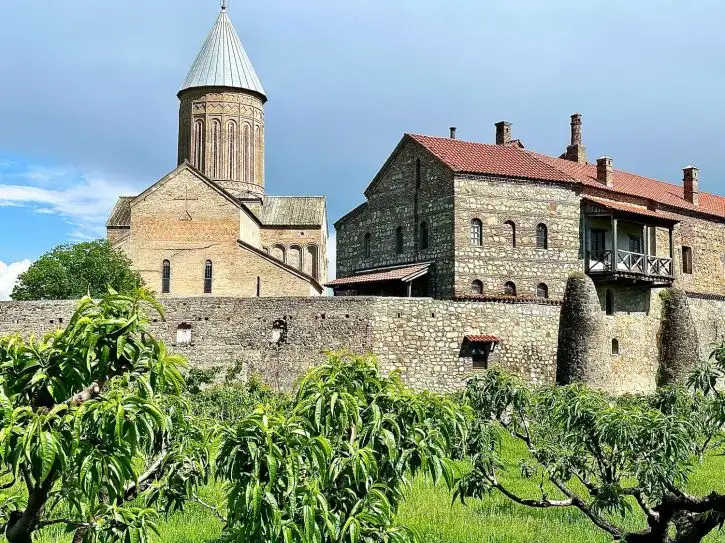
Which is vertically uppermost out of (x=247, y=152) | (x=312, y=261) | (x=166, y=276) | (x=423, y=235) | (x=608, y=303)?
(x=247, y=152)

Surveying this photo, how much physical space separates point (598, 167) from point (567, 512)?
21.6 m

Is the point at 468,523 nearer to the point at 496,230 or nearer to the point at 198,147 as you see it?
the point at 496,230

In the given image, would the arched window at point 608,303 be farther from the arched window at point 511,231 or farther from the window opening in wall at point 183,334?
the window opening in wall at point 183,334

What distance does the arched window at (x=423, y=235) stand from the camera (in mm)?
29625

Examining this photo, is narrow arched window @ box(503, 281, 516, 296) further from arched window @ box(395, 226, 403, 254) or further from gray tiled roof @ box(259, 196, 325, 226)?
gray tiled roof @ box(259, 196, 325, 226)

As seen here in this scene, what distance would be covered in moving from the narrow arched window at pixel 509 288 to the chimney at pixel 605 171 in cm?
743

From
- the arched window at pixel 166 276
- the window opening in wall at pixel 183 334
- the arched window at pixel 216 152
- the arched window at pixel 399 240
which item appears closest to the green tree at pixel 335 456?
the window opening in wall at pixel 183 334

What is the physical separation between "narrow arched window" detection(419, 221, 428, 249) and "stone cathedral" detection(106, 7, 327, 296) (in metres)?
5.90

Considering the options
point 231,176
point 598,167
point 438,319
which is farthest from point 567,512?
point 231,176

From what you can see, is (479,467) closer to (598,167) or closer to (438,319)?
(438,319)


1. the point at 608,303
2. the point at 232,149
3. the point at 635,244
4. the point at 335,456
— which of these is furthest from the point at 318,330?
the point at 335,456

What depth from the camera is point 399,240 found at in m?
31.2

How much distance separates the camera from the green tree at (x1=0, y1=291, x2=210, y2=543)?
17.7ft

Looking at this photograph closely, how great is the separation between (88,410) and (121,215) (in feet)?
123
